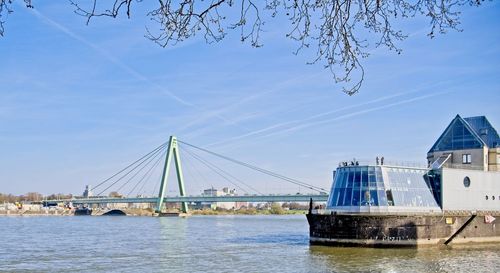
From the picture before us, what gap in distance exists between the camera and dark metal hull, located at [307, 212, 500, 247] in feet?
106

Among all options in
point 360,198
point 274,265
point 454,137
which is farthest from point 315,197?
point 274,265

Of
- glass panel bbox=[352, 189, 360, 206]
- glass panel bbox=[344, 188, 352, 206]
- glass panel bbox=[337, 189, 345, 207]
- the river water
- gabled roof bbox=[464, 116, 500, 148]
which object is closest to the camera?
the river water

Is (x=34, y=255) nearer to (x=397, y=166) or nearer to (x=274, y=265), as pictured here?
(x=274, y=265)

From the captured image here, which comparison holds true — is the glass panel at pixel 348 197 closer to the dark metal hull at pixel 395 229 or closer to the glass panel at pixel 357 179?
the glass panel at pixel 357 179

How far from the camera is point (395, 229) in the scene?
1278 inches

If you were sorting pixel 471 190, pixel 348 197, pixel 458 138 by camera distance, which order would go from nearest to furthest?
pixel 348 197 → pixel 471 190 → pixel 458 138

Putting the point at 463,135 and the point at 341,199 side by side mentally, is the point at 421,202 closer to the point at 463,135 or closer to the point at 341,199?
the point at 341,199

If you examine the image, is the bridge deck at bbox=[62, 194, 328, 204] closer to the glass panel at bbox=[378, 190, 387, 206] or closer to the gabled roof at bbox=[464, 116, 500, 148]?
the gabled roof at bbox=[464, 116, 500, 148]

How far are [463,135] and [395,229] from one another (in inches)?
470

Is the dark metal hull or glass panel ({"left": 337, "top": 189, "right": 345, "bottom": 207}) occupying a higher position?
glass panel ({"left": 337, "top": 189, "right": 345, "bottom": 207})

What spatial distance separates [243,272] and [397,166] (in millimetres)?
17129

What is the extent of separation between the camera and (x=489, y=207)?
38.6 meters

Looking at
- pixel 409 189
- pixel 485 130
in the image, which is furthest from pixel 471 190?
pixel 485 130

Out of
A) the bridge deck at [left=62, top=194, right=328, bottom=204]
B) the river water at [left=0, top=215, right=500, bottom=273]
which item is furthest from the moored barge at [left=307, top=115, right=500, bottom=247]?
the bridge deck at [left=62, top=194, right=328, bottom=204]
